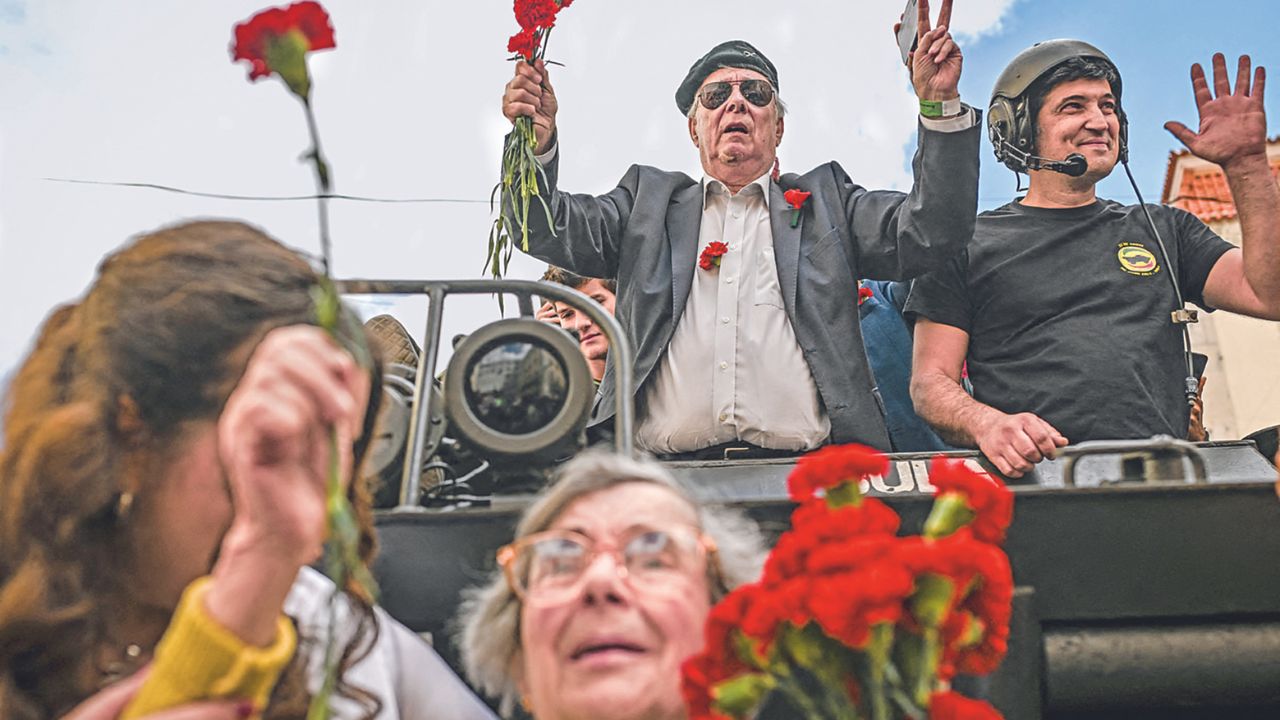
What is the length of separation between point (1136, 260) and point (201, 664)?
2.99 metres

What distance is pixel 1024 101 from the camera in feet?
12.4

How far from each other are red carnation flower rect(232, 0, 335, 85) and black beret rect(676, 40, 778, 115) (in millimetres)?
Answer: 3090

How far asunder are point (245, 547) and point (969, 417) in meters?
2.34

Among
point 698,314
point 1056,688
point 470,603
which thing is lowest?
point 1056,688

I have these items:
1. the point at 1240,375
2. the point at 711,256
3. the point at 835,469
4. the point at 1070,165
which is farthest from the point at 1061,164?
the point at 1240,375

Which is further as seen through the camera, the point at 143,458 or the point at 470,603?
the point at 470,603

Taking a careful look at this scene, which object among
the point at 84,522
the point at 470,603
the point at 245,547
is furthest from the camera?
the point at 470,603

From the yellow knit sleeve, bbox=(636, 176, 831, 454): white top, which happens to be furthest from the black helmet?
the yellow knit sleeve

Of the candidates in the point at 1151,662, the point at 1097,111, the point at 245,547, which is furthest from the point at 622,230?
the point at 245,547

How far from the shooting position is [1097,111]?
3703mm

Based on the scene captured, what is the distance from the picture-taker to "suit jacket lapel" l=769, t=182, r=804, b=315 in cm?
344

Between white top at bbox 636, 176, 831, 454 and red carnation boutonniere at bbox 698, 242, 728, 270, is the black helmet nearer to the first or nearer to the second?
white top at bbox 636, 176, 831, 454

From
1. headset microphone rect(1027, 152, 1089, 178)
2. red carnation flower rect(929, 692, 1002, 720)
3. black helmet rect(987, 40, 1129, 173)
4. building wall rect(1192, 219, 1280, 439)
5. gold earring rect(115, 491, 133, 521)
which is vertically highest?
black helmet rect(987, 40, 1129, 173)

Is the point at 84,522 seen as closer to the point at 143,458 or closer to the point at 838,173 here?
the point at 143,458
